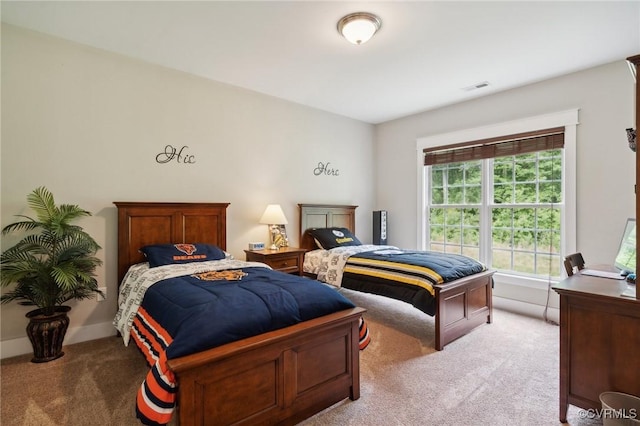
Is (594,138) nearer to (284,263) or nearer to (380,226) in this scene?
(380,226)

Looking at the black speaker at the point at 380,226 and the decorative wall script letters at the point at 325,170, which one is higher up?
the decorative wall script letters at the point at 325,170

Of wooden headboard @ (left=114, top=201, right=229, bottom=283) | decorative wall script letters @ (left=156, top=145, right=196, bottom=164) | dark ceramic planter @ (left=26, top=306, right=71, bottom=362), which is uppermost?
decorative wall script letters @ (left=156, top=145, right=196, bottom=164)

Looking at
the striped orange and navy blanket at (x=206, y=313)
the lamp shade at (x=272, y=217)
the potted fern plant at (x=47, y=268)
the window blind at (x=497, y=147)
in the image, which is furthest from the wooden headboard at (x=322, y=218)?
the potted fern plant at (x=47, y=268)

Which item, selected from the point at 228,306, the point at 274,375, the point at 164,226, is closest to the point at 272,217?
the point at 164,226

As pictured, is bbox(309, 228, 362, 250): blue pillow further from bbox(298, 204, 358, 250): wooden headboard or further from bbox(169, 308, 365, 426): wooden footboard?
bbox(169, 308, 365, 426): wooden footboard

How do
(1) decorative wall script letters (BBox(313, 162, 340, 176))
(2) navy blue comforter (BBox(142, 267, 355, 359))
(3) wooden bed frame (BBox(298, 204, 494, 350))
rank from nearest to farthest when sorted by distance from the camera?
(2) navy blue comforter (BBox(142, 267, 355, 359)), (3) wooden bed frame (BBox(298, 204, 494, 350)), (1) decorative wall script letters (BBox(313, 162, 340, 176))

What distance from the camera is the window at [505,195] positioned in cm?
360

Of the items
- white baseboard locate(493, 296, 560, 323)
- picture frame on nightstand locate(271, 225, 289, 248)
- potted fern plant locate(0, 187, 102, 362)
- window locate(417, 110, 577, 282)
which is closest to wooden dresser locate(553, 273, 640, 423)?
white baseboard locate(493, 296, 560, 323)

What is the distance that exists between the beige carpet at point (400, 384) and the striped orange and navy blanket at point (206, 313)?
386mm

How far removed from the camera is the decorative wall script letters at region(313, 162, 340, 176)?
476 cm

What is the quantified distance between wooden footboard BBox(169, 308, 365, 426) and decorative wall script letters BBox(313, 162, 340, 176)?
2.95 metres

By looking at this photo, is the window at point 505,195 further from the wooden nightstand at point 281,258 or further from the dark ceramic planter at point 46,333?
the dark ceramic planter at point 46,333

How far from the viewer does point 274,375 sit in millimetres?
1692

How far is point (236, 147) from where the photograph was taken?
391 centimetres
